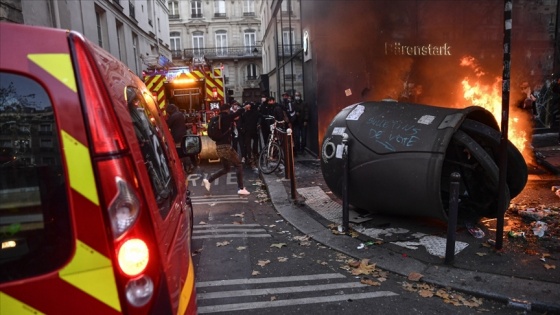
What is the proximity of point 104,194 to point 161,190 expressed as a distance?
0.59 m

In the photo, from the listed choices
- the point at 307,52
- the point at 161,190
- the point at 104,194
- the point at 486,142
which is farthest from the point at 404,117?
the point at 307,52

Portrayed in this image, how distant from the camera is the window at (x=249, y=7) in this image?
2094 inches

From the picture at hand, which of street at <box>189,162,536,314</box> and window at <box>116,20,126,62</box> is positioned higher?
window at <box>116,20,126,62</box>

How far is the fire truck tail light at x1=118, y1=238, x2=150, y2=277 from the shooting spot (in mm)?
1567

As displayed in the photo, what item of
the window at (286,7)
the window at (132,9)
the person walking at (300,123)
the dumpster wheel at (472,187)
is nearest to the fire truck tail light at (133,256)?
the dumpster wheel at (472,187)

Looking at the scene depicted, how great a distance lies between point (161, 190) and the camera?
210 cm

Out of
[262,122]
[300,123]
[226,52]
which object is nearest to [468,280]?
[300,123]

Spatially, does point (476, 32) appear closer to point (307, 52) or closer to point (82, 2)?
point (307, 52)

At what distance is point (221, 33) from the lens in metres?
54.5

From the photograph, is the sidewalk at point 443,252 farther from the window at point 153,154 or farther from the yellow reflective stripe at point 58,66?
the yellow reflective stripe at point 58,66

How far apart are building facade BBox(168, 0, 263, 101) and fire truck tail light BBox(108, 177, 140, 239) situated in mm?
52201

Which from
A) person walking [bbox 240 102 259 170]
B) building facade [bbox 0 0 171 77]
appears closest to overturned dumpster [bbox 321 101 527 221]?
person walking [bbox 240 102 259 170]

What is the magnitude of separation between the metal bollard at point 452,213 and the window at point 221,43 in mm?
52969

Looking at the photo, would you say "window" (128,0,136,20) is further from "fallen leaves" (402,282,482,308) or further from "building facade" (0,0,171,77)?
"fallen leaves" (402,282,482,308)
